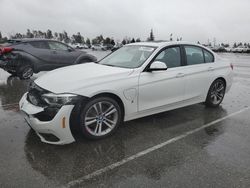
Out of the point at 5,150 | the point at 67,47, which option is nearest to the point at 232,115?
the point at 5,150

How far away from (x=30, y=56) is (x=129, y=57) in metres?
5.98

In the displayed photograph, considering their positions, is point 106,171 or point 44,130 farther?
point 44,130

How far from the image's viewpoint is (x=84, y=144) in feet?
12.3

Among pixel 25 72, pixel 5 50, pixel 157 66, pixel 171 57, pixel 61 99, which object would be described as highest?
pixel 5 50

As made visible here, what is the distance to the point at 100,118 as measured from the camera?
12.8ft

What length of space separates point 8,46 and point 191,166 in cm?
866

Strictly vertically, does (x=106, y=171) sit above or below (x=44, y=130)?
below

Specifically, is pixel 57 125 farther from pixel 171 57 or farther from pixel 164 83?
pixel 171 57

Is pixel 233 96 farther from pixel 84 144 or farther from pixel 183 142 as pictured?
pixel 84 144

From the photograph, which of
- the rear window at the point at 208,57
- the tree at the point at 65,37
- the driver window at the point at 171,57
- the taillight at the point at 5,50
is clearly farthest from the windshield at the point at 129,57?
the tree at the point at 65,37

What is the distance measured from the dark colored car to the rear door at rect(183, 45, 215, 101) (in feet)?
21.6

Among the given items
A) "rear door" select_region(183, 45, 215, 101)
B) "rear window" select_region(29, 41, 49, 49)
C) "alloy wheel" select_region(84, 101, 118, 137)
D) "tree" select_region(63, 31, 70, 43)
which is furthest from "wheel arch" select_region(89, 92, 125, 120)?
"tree" select_region(63, 31, 70, 43)

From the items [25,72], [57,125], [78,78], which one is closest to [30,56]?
[25,72]

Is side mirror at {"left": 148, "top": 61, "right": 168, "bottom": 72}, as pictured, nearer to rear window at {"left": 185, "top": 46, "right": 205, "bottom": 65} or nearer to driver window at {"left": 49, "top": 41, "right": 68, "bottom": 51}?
rear window at {"left": 185, "top": 46, "right": 205, "bottom": 65}
